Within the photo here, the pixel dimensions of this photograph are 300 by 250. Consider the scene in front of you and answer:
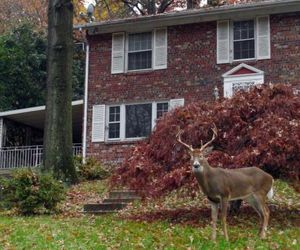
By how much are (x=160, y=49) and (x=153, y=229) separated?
12.4 meters

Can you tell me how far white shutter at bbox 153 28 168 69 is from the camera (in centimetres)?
2072

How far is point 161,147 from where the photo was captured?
10.6 metres

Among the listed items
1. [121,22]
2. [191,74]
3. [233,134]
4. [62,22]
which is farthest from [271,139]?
[121,22]

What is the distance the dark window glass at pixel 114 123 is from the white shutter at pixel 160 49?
88.7 inches

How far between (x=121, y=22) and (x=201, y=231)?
1326cm

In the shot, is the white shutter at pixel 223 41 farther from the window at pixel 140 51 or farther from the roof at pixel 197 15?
the window at pixel 140 51

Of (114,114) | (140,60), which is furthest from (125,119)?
(140,60)

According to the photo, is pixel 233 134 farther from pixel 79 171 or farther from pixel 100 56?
pixel 100 56

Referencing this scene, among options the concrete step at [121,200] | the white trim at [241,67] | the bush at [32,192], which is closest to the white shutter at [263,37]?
the white trim at [241,67]

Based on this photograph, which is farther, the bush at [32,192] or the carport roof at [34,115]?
the carport roof at [34,115]

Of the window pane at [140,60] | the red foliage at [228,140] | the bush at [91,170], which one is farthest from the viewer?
the window pane at [140,60]

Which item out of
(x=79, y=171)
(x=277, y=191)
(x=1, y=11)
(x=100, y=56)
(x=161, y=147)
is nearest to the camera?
(x=161, y=147)

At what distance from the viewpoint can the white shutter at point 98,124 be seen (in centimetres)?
2081

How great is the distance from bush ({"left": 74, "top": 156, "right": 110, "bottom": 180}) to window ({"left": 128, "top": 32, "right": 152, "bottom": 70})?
172 inches
